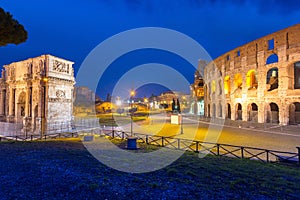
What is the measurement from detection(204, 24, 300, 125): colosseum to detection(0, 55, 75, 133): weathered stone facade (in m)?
27.2

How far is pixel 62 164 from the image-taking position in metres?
6.38

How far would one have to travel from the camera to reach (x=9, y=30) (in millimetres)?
6922

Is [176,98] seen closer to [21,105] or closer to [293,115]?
[293,115]

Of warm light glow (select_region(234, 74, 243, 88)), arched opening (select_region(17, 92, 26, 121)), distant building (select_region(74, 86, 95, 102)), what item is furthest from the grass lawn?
distant building (select_region(74, 86, 95, 102))

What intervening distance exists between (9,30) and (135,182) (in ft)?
24.6

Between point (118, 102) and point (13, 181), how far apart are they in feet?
226

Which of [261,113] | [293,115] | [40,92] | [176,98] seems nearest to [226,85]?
[261,113]

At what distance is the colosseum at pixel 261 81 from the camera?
22.5m

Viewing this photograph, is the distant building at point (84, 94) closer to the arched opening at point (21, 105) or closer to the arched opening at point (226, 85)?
the arched opening at point (21, 105)

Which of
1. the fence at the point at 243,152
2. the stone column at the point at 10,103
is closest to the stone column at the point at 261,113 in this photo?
the fence at the point at 243,152

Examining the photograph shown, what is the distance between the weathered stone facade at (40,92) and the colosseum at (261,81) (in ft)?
89.2

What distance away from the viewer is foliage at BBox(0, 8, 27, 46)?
6656 mm

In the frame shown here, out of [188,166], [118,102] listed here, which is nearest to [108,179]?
[188,166]

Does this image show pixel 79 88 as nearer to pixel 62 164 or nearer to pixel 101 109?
pixel 101 109
